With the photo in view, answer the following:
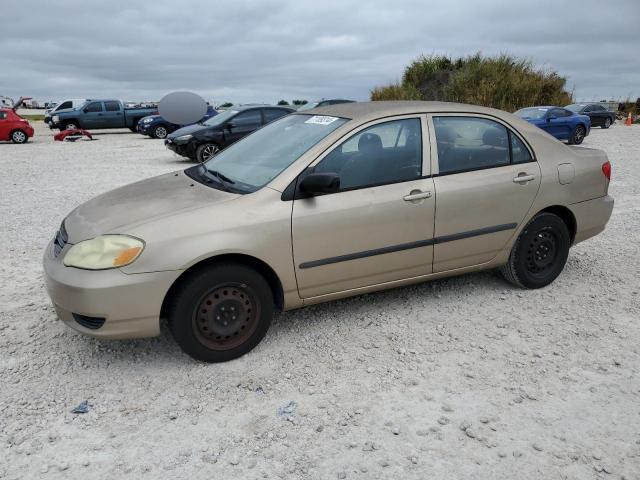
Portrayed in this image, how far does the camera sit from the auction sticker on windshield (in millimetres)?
4008

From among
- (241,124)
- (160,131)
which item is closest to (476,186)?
(241,124)

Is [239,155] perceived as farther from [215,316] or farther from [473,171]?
[473,171]

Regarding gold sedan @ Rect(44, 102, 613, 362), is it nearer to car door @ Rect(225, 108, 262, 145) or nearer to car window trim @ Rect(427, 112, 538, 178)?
car window trim @ Rect(427, 112, 538, 178)

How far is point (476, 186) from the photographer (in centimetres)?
408

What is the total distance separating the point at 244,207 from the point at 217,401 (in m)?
1.18

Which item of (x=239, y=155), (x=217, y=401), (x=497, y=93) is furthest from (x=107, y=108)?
(x=217, y=401)

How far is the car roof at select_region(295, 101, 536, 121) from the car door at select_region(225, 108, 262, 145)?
909cm

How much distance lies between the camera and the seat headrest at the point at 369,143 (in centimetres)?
381

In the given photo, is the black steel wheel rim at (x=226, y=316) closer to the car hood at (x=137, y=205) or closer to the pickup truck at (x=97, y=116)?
the car hood at (x=137, y=205)

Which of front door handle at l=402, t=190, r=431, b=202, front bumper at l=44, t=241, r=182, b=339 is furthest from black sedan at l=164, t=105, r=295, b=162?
front bumper at l=44, t=241, r=182, b=339

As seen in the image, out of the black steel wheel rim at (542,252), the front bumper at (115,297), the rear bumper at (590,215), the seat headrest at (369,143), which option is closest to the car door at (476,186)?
the black steel wheel rim at (542,252)

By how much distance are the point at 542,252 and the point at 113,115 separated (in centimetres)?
2423

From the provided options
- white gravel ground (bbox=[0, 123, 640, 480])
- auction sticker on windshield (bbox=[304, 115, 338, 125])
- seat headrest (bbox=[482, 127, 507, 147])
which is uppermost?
auction sticker on windshield (bbox=[304, 115, 338, 125])

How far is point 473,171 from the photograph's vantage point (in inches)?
163
